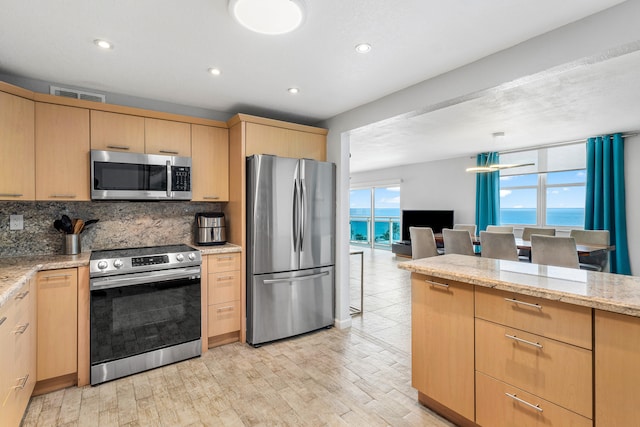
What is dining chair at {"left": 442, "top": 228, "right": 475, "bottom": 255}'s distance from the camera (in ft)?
14.1

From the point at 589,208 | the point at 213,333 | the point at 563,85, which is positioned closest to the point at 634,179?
the point at 589,208

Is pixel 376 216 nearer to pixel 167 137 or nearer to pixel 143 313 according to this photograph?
pixel 167 137

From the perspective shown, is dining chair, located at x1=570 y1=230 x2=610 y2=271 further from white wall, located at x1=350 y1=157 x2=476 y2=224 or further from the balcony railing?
the balcony railing

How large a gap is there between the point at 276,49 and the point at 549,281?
85.0 inches

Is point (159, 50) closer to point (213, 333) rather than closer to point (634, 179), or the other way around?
point (213, 333)

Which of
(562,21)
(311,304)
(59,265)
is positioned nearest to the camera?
(562,21)

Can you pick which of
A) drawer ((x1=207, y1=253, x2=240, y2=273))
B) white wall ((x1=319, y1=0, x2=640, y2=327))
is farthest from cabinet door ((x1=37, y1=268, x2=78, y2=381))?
white wall ((x1=319, y1=0, x2=640, y2=327))

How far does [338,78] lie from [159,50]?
1.32 metres

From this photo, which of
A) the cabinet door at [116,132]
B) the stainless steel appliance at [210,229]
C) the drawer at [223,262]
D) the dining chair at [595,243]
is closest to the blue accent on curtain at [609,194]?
the dining chair at [595,243]

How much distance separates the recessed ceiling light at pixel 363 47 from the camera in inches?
80.2

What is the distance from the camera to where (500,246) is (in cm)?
393

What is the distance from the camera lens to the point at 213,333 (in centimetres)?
295

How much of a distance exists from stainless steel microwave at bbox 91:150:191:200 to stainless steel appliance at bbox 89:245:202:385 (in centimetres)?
52

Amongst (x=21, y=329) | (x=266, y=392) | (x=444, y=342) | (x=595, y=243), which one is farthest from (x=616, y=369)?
(x=595, y=243)
